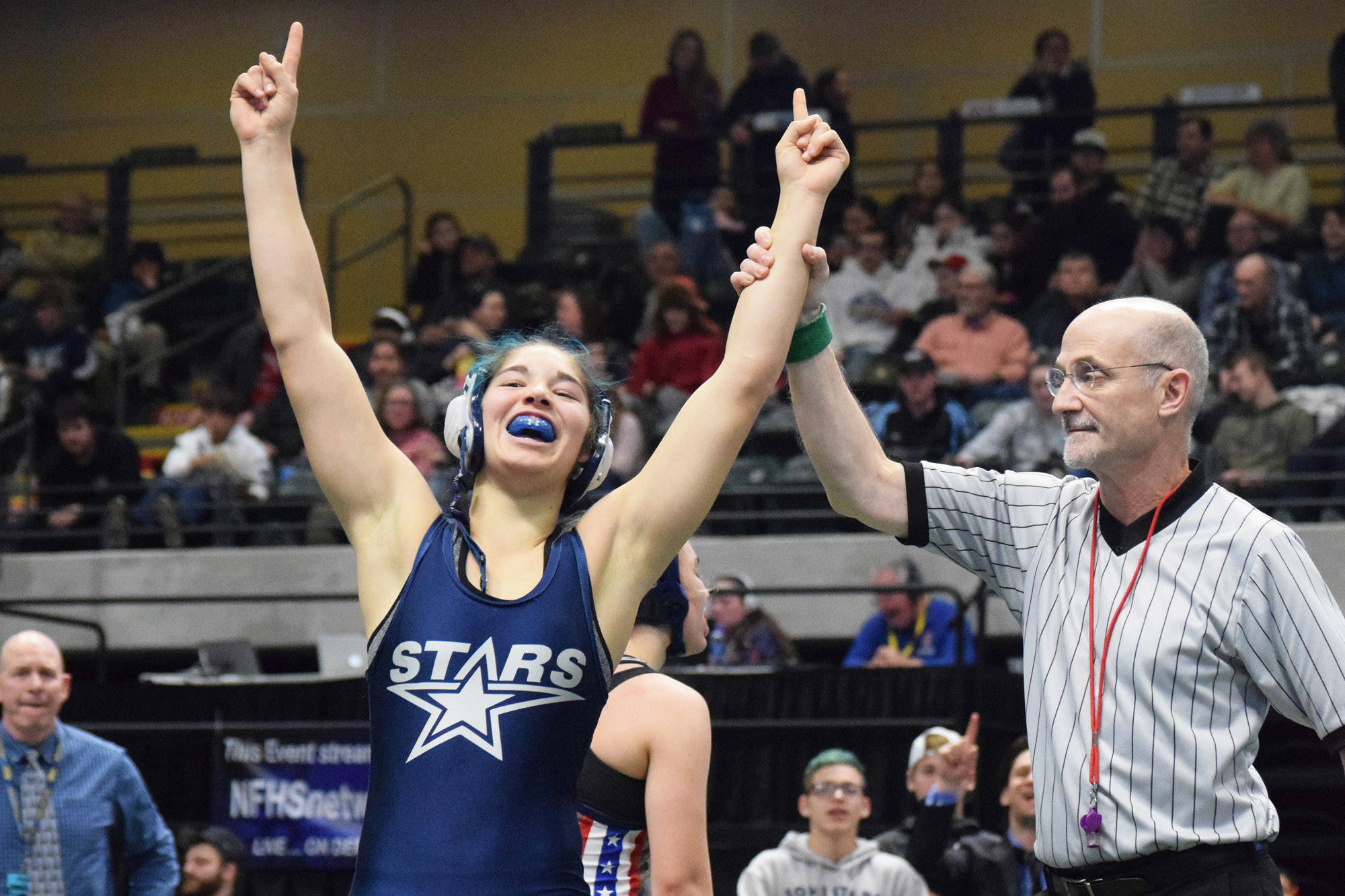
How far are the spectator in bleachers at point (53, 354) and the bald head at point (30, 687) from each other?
6763 mm

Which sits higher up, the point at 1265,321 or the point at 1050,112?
the point at 1050,112

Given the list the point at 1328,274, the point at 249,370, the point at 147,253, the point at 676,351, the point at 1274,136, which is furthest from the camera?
the point at 147,253

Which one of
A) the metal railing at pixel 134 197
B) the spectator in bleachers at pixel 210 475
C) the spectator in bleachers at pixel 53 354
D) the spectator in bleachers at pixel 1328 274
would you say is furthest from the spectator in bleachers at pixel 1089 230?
the spectator in bleachers at pixel 53 354

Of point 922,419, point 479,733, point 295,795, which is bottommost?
point 295,795

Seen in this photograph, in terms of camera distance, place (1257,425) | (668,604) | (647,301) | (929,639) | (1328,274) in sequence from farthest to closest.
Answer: (647,301)
(1328,274)
(1257,425)
(929,639)
(668,604)

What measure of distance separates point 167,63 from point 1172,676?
1535cm

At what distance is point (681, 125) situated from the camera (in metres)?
13.6

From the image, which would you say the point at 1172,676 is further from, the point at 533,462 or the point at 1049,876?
the point at 533,462

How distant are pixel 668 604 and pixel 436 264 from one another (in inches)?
410

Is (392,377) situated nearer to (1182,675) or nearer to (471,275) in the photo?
(471,275)

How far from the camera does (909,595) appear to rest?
874cm

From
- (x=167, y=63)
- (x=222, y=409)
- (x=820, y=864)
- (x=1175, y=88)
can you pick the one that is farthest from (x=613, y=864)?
(x=167, y=63)

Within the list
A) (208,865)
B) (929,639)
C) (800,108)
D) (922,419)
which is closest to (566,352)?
(800,108)

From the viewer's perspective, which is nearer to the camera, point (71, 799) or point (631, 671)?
point (631, 671)
